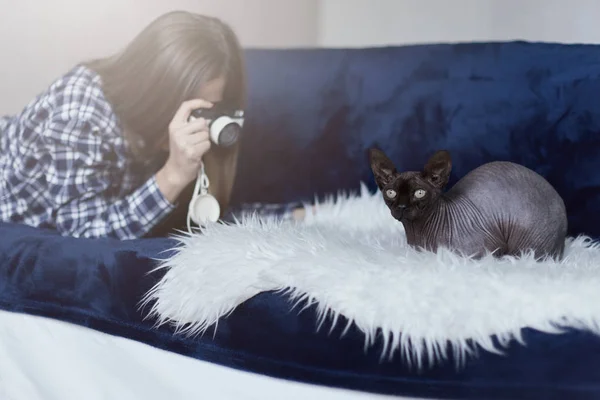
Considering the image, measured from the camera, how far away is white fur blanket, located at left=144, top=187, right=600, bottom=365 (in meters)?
0.81

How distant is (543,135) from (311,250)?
0.60 m

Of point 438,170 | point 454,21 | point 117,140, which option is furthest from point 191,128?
point 454,21

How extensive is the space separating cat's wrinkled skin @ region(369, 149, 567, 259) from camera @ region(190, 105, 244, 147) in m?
0.48

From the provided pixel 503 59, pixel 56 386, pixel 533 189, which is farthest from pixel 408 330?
pixel 503 59

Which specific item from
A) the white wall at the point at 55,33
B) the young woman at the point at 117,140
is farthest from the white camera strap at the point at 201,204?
the white wall at the point at 55,33

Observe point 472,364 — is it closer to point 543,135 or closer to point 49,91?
point 543,135

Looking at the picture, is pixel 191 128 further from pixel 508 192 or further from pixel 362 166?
pixel 508 192

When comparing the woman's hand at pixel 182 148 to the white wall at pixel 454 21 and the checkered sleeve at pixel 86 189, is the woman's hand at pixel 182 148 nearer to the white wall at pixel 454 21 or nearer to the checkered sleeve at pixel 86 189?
the checkered sleeve at pixel 86 189

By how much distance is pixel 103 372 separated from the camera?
1092mm

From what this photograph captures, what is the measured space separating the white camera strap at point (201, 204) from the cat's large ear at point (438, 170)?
0.56 m

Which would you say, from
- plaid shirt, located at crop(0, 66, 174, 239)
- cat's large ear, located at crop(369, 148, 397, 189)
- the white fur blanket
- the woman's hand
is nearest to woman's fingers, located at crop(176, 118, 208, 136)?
the woman's hand

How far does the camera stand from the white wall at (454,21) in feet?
5.16

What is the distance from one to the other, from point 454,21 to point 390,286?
41.3 inches

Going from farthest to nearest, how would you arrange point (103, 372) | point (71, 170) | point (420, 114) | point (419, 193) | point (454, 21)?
point (454, 21)
point (420, 114)
point (71, 170)
point (103, 372)
point (419, 193)
